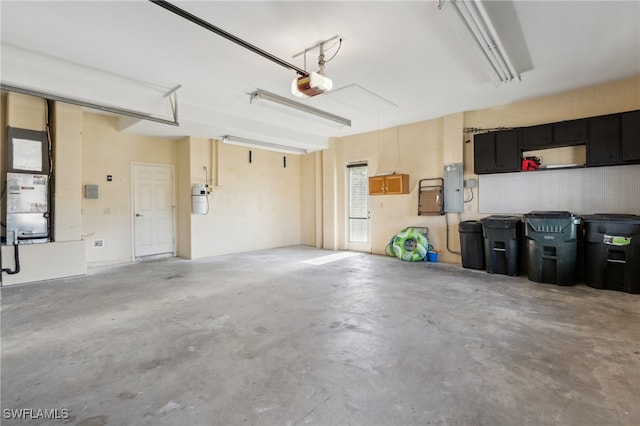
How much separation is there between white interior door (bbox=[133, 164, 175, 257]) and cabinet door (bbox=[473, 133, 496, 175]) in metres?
6.82

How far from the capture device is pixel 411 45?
11.9ft

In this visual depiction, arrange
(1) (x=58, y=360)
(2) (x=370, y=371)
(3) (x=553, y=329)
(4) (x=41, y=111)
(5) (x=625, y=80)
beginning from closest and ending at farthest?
(2) (x=370, y=371), (1) (x=58, y=360), (3) (x=553, y=329), (5) (x=625, y=80), (4) (x=41, y=111)

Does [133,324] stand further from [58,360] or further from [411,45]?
[411,45]

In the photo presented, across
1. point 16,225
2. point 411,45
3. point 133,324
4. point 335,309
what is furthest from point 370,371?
point 16,225

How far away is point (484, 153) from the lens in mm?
5773

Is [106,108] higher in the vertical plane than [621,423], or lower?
higher

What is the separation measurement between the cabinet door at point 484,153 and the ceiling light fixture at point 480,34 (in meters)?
1.57

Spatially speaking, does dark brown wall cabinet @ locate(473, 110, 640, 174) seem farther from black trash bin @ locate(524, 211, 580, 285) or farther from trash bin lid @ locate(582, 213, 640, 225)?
black trash bin @ locate(524, 211, 580, 285)

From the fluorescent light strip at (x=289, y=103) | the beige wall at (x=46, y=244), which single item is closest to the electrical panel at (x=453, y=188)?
the fluorescent light strip at (x=289, y=103)

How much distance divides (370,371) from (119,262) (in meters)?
6.33

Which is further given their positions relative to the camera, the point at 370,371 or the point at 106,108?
the point at 106,108

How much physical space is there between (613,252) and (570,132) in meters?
2.01

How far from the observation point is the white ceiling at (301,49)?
2992 millimetres

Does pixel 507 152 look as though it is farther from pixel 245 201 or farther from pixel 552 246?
pixel 245 201
